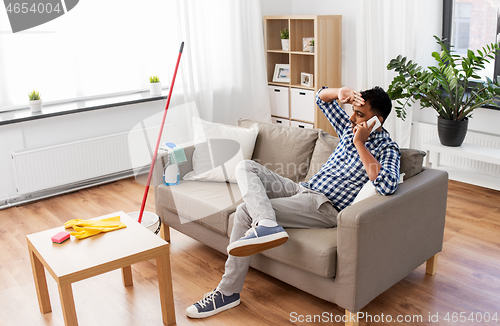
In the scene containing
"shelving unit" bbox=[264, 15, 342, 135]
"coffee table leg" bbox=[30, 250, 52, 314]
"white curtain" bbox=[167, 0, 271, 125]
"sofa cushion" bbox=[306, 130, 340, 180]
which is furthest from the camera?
"shelving unit" bbox=[264, 15, 342, 135]

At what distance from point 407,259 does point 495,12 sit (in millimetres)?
2601

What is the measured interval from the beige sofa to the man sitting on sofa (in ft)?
0.32

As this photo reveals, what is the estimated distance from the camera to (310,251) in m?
2.06

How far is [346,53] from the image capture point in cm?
466

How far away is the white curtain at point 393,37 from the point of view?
4.03m

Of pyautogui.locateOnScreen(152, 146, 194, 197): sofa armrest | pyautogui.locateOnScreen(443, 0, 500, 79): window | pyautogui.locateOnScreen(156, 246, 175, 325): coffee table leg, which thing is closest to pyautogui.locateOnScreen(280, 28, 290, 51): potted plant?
pyautogui.locateOnScreen(443, 0, 500, 79): window

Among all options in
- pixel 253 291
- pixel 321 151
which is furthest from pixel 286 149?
pixel 253 291

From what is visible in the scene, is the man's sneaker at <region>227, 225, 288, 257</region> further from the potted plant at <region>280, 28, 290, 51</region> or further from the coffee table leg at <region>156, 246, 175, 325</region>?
the potted plant at <region>280, 28, 290, 51</region>

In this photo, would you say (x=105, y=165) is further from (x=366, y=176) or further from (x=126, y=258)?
(x=366, y=176)

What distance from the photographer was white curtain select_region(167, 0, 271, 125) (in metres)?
4.31

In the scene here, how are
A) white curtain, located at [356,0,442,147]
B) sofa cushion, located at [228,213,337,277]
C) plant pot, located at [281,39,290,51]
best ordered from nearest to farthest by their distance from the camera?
sofa cushion, located at [228,213,337,277], white curtain, located at [356,0,442,147], plant pot, located at [281,39,290,51]

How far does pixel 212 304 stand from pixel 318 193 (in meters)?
0.73

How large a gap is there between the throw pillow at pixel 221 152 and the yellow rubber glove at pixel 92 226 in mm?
709

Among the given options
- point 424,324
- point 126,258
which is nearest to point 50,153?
point 126,258
